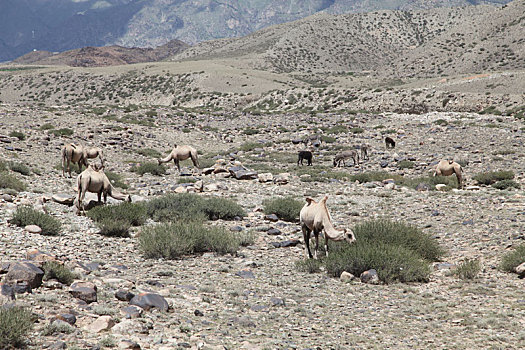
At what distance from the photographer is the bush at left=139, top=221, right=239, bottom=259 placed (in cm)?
983

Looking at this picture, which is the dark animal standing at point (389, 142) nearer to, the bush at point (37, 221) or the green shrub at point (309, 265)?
the green shrub at point (309, 265)

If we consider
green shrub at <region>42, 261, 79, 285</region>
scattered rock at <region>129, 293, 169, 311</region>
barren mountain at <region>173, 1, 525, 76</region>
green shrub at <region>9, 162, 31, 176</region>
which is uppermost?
barren mountain at <region>173, 1, 525, 76</region>

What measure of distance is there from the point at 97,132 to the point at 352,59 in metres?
118

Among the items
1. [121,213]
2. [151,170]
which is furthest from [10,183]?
[151,170]

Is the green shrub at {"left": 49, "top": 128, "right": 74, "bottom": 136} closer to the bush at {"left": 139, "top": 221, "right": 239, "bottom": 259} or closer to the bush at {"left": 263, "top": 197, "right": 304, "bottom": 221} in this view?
the bush at {"left": 263, "top": 197, "right": 304, "bottom": 221}

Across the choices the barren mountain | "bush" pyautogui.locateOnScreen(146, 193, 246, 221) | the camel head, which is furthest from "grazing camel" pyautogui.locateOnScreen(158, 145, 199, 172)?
the barren mountain

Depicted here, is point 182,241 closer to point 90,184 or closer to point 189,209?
point 189,209

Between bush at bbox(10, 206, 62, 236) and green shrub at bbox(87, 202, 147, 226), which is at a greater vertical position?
bush at bbox(10, 206, 62, 236)

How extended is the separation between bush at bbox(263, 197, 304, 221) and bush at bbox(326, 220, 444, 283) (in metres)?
3.75

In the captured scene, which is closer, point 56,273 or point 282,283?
point 56,273

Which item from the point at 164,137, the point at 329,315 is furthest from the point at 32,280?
the point at 164,137

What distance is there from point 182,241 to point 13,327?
5.26 m

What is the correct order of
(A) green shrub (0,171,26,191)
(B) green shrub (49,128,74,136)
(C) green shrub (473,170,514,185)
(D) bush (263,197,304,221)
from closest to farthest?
→ (A) green shrub (0,171,26,191) → (D) bush (263,197,304,221) → (C) green shrub (473,170,514,185) → (B) green shrub (49,128,74,136)

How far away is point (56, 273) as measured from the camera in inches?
274
